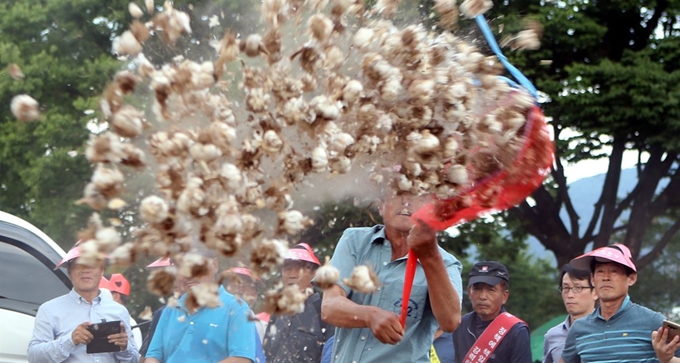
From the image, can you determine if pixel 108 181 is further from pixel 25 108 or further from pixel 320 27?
pixel 320 27

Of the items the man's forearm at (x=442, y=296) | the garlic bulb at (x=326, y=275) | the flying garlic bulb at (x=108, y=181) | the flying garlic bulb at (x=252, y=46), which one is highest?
the flying garlic bulb at (x=252, y=46)

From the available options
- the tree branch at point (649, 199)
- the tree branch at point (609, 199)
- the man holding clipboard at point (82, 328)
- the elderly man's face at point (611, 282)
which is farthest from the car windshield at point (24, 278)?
the tree branch at point (649, 199)

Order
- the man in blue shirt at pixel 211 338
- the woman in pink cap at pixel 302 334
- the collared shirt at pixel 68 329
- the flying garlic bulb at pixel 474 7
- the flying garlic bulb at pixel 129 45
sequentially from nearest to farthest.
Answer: the flying garlic bulb at pixel 129 45 → the flying garlic bulb at pixel 474 7 → the man in blue shirt at pixel 211 338 → the collared shirt at pixel 68 329 → the woman in pink cap at pixel 302 334

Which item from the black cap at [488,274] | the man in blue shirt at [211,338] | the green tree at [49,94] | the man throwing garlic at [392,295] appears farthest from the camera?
the green tree at [49,94]

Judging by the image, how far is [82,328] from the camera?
20.2 feet

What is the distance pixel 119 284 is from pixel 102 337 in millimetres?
2384

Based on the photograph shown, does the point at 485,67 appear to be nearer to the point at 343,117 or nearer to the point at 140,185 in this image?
the point at 343,117

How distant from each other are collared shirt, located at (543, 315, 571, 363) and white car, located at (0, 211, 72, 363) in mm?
3593

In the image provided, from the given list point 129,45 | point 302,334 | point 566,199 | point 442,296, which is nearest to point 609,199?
point 566,199

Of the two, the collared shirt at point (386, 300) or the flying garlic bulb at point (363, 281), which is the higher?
the flying garlic bulb at point (363, 281)

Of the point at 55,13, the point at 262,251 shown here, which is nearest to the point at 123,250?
the point at 262,251

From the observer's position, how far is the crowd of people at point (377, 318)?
387cm

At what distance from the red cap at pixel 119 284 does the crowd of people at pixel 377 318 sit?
0.01 m

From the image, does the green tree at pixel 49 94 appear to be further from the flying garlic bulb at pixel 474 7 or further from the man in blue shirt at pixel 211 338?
the flying garlic bulb at pixel 474 7
